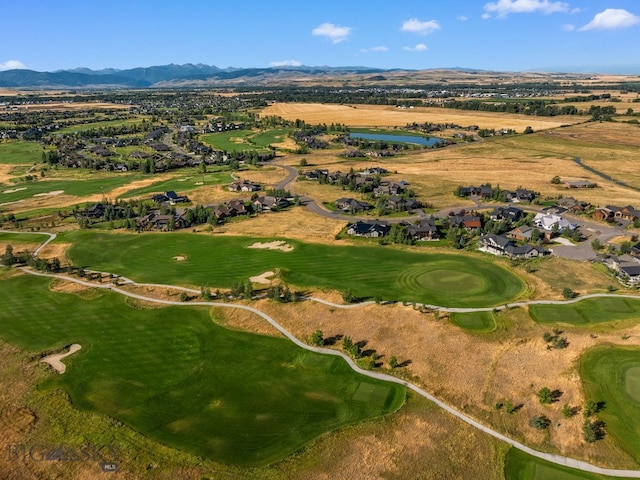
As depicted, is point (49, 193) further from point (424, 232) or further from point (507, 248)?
point (507, 248)

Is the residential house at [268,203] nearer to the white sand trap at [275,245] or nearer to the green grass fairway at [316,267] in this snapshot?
the green grass fairway at [316,267]

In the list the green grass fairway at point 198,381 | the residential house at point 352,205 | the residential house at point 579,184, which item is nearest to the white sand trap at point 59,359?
the green grass fairway at point 198,381

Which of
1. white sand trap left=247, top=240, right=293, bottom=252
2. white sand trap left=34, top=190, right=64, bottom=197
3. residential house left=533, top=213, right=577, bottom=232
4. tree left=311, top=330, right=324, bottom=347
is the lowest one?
tree left=311, top=330, right=324, bottom=347

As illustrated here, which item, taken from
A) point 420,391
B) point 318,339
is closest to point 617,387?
point 420,391

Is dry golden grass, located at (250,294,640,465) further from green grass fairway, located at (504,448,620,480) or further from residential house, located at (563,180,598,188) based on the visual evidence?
residential house, located at (563,180,598,188)

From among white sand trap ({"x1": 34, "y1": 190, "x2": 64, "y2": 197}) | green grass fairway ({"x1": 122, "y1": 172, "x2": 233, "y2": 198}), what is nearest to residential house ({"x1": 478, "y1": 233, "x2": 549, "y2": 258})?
green grass fairway ({"x1": 122, "y1": 172, "x2": 233, "y2": 198})
